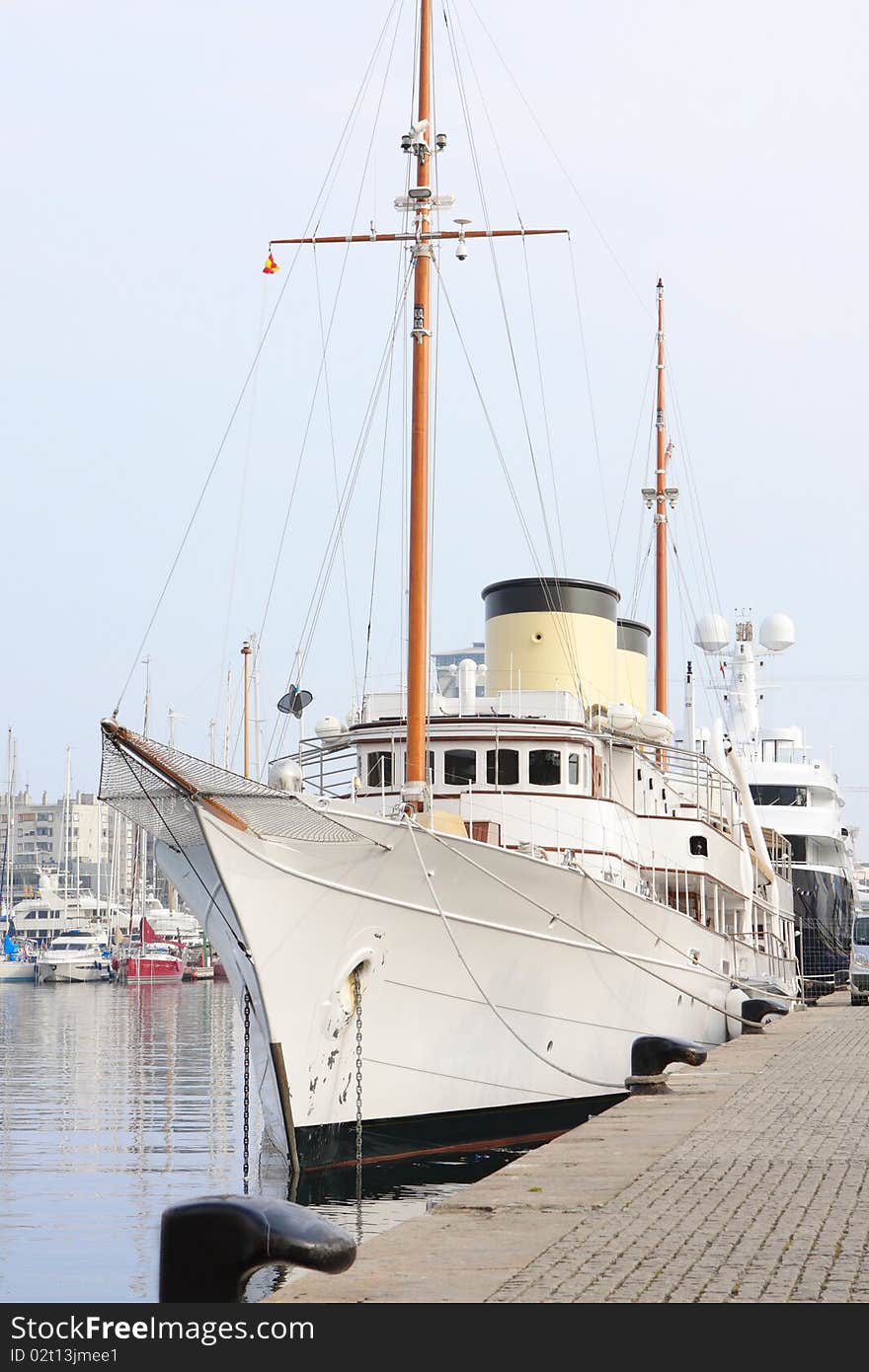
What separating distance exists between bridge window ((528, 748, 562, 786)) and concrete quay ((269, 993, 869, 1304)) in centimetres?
621

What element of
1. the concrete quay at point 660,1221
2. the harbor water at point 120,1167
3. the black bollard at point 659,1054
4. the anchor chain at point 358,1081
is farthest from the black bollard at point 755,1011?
the anchor chain at point 358,1081

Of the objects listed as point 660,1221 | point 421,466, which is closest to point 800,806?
point 421,466

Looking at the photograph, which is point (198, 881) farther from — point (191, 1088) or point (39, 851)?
point (39, 851)

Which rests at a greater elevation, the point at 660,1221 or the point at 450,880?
the point at 450,880

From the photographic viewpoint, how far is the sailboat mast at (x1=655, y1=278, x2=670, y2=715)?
1422 inches

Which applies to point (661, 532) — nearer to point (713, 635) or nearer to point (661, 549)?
point (661, 549)

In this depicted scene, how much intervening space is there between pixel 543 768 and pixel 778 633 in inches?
1210

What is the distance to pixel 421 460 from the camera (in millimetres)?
18750

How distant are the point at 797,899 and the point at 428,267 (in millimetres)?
30503

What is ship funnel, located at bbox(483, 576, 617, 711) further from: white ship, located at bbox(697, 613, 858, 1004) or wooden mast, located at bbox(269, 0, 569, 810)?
white ship, located at bbox(697, 613, 858, 1004)

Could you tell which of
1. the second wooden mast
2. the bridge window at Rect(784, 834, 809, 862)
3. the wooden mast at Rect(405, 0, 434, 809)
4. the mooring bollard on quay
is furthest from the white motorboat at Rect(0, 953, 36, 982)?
the mooring bollard on quay

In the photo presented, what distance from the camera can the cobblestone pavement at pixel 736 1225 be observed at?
7289mm

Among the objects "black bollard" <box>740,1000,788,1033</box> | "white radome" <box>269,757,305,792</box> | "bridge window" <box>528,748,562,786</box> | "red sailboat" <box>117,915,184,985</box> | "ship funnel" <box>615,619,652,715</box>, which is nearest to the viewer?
"white radome" <box>269,757,305,792</box>

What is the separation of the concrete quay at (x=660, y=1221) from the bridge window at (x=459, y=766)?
253 inches
